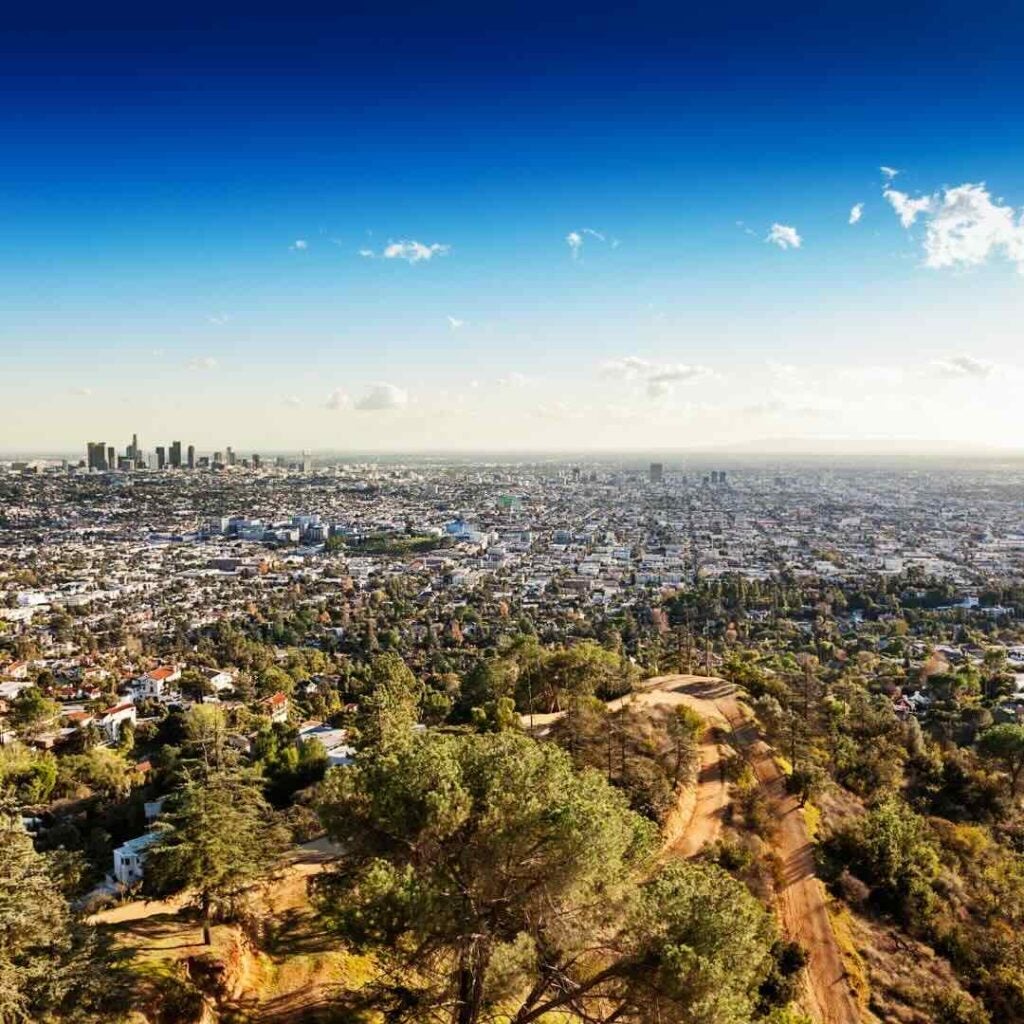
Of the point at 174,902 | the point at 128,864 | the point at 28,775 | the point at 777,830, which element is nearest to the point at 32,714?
the point at 28,775

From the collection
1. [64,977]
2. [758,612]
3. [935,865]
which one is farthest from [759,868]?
[758,612]

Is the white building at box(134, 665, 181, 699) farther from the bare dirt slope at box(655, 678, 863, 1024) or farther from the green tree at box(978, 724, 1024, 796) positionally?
the green tree at box(978, 724, 1024, 796)

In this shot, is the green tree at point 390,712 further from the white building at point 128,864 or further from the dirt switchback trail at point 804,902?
the dirt switchback trail at point 804,902

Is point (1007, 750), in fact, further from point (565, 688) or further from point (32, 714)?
point (32, 714)

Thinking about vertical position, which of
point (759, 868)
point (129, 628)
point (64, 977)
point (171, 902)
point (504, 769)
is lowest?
point (129, 628)

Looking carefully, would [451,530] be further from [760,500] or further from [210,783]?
[210,783]
